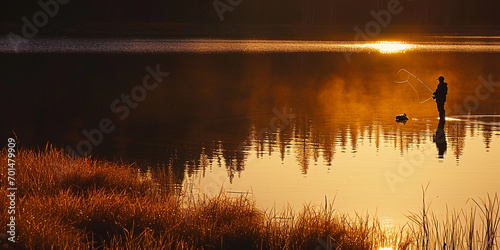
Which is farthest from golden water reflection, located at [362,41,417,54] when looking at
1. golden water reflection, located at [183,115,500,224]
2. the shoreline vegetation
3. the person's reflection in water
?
the shoreline vegetation

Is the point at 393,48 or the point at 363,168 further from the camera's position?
the point at 393,48

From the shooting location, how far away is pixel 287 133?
92.3 ft

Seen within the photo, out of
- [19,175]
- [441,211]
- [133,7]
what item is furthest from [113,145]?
[133,7]

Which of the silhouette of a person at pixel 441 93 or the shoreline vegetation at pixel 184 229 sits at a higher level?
the silhouette of a person at pixel 441 93

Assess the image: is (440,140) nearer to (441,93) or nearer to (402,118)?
(441,93)

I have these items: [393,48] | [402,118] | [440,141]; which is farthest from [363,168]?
[393,48]

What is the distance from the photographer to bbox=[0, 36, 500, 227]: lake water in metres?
18.7

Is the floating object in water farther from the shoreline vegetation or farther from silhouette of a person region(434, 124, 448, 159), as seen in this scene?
the shoreline vegetation

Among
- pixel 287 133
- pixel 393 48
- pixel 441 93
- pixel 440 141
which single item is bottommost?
pixel 440 141

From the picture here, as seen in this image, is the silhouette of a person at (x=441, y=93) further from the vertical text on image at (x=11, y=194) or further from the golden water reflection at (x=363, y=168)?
the vertical text on image at (x=11, y=194)

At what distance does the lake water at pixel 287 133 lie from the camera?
18.7 meters

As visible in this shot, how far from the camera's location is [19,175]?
1566 cm

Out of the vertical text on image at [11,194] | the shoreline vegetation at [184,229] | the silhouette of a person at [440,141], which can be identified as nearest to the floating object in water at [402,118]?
the silhouette of a person at [440,141]

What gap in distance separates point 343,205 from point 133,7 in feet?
605
